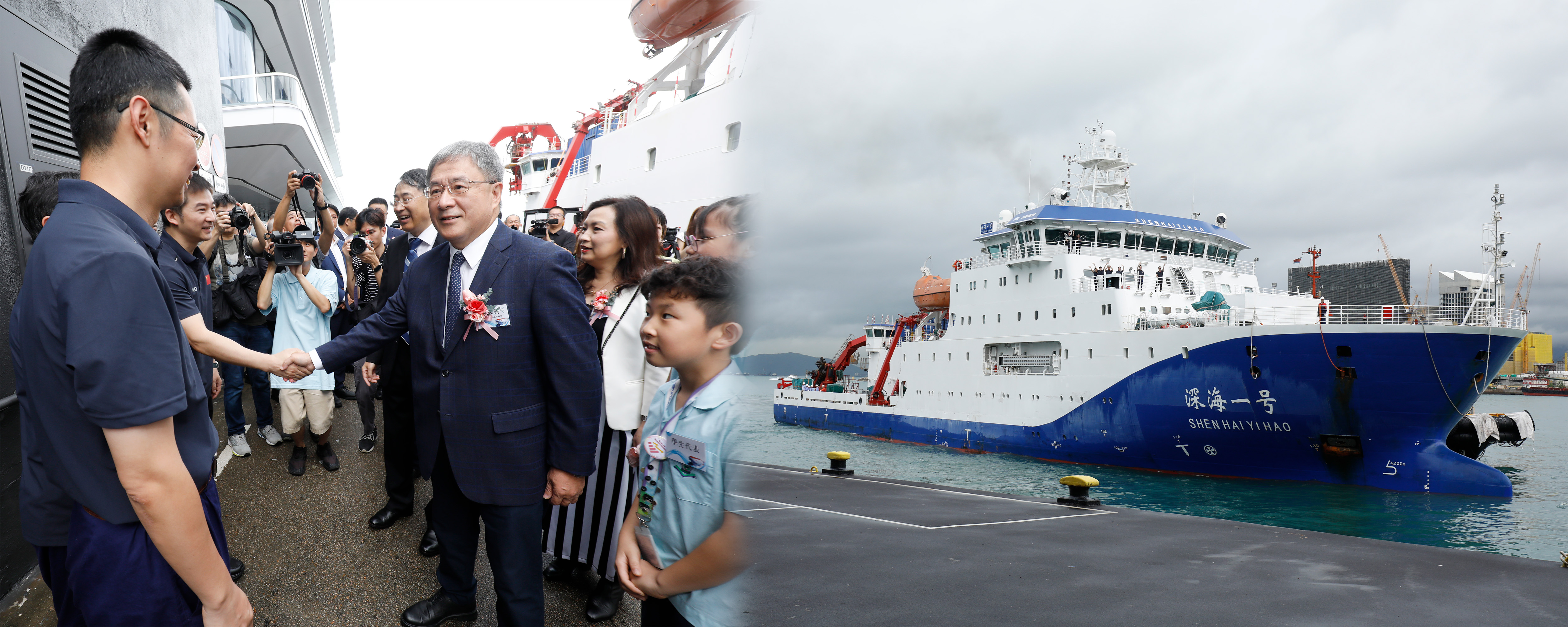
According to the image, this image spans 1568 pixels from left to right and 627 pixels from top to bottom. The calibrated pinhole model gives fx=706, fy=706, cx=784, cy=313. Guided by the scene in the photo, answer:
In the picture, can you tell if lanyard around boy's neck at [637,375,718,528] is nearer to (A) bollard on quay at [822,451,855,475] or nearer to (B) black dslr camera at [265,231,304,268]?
(B) black dslr camera at [265,231,304,268]

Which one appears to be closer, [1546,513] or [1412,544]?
[1412,544]

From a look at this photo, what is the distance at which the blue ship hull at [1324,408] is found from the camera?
13922 millimetres

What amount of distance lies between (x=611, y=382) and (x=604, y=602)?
94 cm

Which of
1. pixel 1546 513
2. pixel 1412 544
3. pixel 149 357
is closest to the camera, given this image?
pixel 149 357

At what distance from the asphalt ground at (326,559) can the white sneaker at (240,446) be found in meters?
0.03


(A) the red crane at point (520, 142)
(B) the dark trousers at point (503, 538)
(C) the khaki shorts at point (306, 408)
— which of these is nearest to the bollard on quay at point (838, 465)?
(C) the khaki shorts at point (306, 408)

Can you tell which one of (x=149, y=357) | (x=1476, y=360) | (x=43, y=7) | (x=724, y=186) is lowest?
(x=1476, y=360)

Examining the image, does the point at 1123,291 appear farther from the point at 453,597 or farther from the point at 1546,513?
the point at 453,597

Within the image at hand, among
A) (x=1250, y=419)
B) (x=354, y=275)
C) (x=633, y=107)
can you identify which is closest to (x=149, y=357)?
(x=354, y=275)

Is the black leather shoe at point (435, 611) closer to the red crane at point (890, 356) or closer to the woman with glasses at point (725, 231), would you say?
the woman with glasses at point (725, 231)

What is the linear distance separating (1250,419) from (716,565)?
56.1ft

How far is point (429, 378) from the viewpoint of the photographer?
6.68 feet

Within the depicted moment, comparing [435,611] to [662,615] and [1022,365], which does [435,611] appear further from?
[1022,365]

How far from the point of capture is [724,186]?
1046 mm
